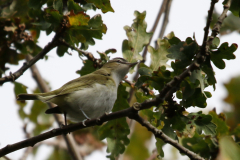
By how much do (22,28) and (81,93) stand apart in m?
1.49

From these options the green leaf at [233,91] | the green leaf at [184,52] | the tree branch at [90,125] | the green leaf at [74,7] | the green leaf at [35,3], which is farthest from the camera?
the green leaf at [233,91]

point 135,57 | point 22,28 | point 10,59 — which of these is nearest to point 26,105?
point 10,59

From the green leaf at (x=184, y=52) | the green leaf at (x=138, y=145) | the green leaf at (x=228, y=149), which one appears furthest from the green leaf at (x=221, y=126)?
the green leaf at (x=138, y=145)

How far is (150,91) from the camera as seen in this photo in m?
3.65

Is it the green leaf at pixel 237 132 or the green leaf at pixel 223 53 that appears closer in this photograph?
the green leaf at pixel 223 53

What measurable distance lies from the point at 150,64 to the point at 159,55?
182mm

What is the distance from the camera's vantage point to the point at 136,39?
405cm

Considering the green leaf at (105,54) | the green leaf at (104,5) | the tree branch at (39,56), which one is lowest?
the green leaf at (105,54)

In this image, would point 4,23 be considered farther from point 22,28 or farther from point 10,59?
point 10,59

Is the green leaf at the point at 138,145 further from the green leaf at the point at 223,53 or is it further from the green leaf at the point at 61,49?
the green leaf at the point at 223,53

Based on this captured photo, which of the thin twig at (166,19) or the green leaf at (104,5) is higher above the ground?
the green leaf at (104,5)

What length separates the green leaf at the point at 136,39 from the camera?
401 cm

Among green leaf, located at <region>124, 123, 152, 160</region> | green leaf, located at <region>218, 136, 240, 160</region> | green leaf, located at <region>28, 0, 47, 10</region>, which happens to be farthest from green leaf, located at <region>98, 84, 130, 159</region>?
green leaf, located at <region>124, 123, 152, 160</region>

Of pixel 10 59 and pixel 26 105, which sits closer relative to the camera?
pixel 10 59
